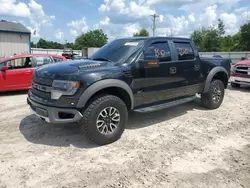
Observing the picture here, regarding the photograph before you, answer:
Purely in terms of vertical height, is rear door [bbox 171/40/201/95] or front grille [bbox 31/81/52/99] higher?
rear door [bbox 171/40/201/95]

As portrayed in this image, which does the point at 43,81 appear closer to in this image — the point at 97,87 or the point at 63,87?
the point at 63,87

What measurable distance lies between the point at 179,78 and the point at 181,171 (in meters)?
2.48

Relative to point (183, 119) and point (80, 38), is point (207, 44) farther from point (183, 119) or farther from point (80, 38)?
point (80, 38)

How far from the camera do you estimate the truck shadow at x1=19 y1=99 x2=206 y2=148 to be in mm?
4176

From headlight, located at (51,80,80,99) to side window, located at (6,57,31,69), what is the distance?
5.52 m

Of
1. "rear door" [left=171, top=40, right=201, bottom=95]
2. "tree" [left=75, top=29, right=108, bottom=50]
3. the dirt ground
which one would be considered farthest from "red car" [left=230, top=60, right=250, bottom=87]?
"tree" [left=75, top=29, right=108, bottom=50]

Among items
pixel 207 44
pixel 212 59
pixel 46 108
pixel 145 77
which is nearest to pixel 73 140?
pixel 46 108

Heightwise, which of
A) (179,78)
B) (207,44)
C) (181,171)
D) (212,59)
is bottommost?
(181,171)

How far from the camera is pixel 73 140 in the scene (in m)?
4.27

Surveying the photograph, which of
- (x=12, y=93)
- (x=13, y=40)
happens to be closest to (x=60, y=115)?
(x=12, y=93)

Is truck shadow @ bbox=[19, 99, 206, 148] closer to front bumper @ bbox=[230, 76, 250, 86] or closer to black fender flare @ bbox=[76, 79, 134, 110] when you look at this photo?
black fender flare @ bbox=[76, 79, 134, 110]

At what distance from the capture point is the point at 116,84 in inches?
161

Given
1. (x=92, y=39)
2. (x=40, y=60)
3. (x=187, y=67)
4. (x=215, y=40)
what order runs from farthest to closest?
(x=92, y=39) < (x=215, y=40) < (x=40, y=60) < (x=187, y=67)

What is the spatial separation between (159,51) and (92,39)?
92352mm
